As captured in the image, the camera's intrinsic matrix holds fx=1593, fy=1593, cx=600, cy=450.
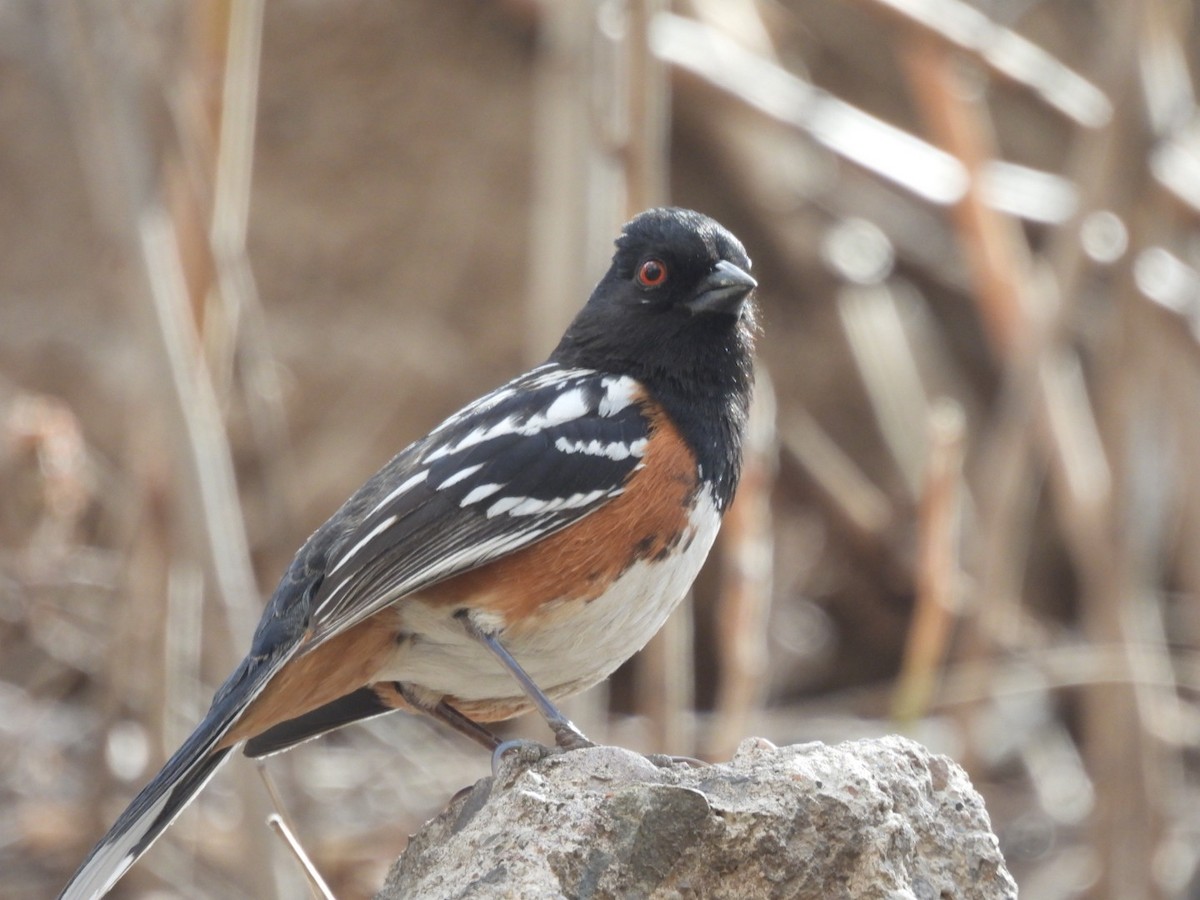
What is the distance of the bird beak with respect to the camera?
3.13 meters

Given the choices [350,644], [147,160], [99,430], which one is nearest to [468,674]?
[350,644]

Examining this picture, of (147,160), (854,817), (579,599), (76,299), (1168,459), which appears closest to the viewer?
(854,817)

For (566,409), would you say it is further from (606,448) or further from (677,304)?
(677,304)

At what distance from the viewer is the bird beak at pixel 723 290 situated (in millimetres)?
3133

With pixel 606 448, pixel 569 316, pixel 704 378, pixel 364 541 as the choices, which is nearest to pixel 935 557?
pixel 569 316

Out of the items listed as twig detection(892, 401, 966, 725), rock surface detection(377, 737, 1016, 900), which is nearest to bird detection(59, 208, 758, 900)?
rock surface detection(377, 737, 1016, 900)

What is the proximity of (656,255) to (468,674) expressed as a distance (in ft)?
3.05

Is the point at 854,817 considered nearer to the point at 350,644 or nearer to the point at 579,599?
the point at 579,599

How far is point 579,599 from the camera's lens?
9.43ft

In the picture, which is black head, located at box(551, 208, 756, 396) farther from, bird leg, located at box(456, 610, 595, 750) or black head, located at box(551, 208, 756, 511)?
bird leg, located at box(456, 610, 595, 750)

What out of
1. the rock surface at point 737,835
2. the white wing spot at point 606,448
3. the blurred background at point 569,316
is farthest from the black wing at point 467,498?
the blurred background at point 569,316

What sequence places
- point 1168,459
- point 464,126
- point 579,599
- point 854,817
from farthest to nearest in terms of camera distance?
point 464,126, point 1168,459, point 579,599, point 854,817

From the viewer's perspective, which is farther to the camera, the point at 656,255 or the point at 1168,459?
the point at 1168,459

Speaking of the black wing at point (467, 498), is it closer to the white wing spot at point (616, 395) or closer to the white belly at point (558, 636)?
the white wing spot at point (616, 395)
